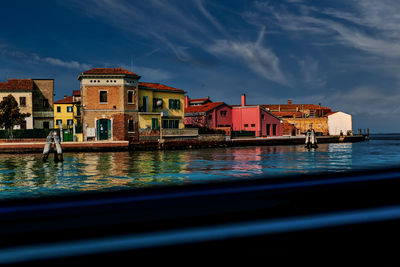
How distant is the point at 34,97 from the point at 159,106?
66.0 ft

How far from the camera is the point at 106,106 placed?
121 ft

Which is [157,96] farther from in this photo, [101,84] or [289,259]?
[289,259]

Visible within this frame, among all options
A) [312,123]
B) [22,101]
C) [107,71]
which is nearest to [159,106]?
[107,71]

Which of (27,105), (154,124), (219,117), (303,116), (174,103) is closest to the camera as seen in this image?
(154,124)

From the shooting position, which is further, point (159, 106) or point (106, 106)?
point (159, 106)

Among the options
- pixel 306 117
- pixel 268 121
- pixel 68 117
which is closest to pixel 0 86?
pixel 68 117

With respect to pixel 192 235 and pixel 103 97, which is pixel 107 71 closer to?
pixel 103 97

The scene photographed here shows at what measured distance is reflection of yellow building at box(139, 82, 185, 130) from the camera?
129 ft

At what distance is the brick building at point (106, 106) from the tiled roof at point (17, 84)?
1568cm

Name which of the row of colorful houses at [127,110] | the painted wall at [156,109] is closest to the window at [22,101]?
the row of colorful houses at [127,110]

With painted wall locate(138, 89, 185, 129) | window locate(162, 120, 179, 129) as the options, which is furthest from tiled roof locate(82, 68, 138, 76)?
window locate(162, 120, 179, 129)

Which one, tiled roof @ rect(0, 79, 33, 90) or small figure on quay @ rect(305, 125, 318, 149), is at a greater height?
tiled roof @ rect(0, 79, 33, 90)

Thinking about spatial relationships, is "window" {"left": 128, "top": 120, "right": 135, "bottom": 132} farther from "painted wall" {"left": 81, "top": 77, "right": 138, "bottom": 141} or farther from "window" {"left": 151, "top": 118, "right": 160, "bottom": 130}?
"window" {"left": 151, "top": 118, "right": 160, "bottom": 130}

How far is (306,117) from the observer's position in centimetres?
6831
